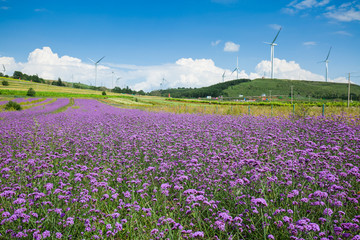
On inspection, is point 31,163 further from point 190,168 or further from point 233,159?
point 233,159

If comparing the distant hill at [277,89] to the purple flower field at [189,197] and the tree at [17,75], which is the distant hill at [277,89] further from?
the purple flower field at [189,197]

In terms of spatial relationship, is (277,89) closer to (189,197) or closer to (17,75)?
(189,197)

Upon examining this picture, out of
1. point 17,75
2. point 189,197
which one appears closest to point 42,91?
point 17,75

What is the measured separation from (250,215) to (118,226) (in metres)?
2.18

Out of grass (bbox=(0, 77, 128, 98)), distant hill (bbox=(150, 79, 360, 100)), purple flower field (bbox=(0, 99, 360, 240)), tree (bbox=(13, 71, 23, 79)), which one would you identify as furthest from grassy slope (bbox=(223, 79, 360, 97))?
purple flower field (bbox=(0, 99, 360, 240))

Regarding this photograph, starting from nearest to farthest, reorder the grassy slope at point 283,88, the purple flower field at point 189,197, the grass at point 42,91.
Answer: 1. the purple flower field at point 189,197
2. the grass at point 42,91
3. the grassy slope at point 283,88

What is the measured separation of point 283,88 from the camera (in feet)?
448

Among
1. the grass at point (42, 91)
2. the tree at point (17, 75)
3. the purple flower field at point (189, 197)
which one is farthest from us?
the tree at point (17, 75)

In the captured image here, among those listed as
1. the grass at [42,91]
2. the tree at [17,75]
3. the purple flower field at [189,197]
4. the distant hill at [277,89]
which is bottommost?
the purple flower field at [189,197]

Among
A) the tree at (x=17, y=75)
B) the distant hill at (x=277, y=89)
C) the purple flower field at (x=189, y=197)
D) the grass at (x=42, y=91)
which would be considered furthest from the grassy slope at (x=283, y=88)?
the purple flower field at (x=189, y=197)

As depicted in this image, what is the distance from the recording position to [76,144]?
8.05m

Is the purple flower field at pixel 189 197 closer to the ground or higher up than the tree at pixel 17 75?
closer to the ground

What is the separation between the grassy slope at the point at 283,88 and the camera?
123m

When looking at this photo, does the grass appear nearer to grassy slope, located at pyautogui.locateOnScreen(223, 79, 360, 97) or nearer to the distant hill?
the distant hill
